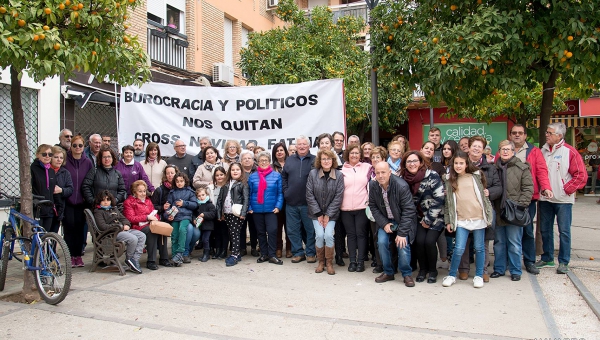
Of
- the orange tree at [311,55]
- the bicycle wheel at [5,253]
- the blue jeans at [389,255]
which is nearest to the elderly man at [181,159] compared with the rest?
the bicycle wheel at [5,253]

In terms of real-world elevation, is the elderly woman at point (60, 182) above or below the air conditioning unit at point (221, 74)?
below

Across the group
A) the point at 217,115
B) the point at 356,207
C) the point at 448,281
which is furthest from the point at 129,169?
the point at 448,281

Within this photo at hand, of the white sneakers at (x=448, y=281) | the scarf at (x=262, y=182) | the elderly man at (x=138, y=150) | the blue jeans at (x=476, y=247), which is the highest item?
the elderly man at (x=138, y=150)

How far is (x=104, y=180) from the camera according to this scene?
24.0 ft

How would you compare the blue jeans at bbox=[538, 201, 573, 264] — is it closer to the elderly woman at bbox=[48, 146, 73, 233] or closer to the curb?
the curb

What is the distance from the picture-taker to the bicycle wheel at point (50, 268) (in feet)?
17.6

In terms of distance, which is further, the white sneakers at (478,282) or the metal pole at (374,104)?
the metal pole at (374,104)

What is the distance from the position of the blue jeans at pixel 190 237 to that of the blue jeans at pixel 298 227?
4.44ft

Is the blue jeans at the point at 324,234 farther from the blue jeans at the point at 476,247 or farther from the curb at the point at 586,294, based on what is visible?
the curb at the point at 586,294

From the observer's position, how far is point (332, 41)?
1619 cm

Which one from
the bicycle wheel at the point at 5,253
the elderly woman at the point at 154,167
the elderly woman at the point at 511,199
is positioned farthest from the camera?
the elderly woman at the point at 154,167

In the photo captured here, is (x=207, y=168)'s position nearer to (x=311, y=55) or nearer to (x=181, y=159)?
(x=181, y=159)

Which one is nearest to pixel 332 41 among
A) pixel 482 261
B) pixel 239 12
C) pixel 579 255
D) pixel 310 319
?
pixel 239 12

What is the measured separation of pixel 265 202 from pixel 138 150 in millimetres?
2470
